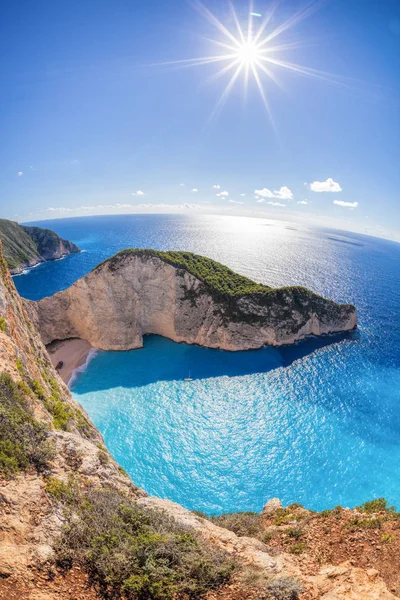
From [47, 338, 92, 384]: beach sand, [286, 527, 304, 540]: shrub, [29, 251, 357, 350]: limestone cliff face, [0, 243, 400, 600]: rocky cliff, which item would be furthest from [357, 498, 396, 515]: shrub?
[47, 338, 92, 384]: beach sand

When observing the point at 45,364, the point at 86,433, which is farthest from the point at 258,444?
the point at 45,364

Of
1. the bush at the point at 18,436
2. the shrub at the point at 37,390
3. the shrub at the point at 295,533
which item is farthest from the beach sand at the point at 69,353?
the shrub at the point at 295,533

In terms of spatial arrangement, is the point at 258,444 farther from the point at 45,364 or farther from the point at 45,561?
the point at 45,561

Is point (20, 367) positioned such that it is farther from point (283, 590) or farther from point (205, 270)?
point (205, 270)

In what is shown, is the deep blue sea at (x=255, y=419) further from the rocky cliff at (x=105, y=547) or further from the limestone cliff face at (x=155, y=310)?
the rocky cliff at (x=105, y=547)

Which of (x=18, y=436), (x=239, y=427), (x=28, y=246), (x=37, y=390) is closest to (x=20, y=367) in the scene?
(x=37, y=390)

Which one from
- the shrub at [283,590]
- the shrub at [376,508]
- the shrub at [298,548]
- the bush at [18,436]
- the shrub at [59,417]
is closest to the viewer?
the shrub at [283,590]
